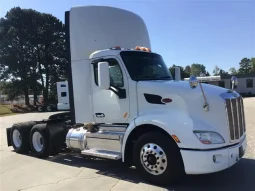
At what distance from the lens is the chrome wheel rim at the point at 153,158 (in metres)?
5.33

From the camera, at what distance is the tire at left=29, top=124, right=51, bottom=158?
320 inches

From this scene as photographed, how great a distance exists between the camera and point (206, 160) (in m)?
4.89

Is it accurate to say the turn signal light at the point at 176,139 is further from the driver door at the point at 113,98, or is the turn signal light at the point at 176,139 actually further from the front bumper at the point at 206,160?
the driver door at the point at 113,98

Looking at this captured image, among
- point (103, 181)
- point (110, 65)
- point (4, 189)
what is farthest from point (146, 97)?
point (4, 189)

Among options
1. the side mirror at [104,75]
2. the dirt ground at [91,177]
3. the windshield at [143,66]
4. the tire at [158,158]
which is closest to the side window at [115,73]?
the windshield at [143,66]

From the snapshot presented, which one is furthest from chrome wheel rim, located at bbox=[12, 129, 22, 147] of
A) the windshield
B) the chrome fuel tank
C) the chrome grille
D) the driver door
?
the chrome grille

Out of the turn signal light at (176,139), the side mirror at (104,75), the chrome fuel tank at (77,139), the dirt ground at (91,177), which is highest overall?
the side mirror at (104,75)

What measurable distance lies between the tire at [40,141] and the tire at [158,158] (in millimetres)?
3406

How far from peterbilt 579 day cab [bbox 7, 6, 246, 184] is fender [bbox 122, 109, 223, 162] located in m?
0.02

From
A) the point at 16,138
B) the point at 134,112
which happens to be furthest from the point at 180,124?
the point at 16,138

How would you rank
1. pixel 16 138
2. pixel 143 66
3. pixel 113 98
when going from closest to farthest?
1. pixel 143 66
2. pixel 113 98
3. pixel 16 138

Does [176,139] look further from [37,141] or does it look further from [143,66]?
[37,141]

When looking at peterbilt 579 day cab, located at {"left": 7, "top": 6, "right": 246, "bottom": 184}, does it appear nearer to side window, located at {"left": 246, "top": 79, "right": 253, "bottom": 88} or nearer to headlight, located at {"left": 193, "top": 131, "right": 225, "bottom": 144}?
headlight, located at {"left": 193, "top": 131, "right": 225, "bottom": 144}

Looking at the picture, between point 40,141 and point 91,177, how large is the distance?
310cm
